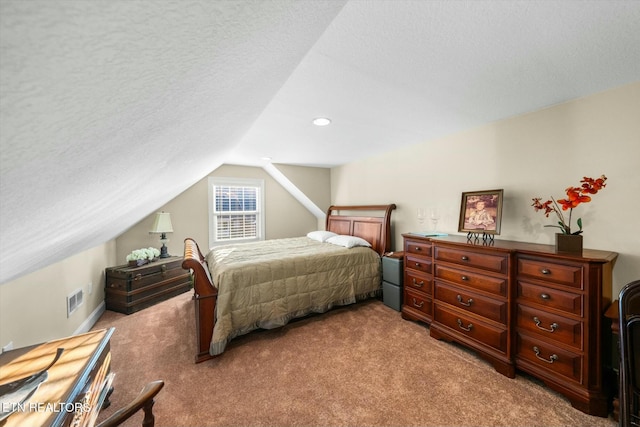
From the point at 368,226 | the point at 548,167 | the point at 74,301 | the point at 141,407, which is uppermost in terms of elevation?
the point at 548,167

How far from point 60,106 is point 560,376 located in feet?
9.12

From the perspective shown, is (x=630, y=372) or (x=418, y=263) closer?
(x=630, y=372)

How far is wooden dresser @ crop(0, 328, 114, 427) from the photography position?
859mm

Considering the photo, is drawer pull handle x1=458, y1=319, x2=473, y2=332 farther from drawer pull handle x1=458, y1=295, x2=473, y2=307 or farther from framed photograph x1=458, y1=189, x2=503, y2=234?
framed photograph x1=458, y1=189, x2=503, y2=234

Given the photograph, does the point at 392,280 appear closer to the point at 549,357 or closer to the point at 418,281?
the point at 418,281

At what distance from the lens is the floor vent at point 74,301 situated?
2266 mm

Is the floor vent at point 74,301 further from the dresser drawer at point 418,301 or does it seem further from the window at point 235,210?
the dresser drawer at point 418,301

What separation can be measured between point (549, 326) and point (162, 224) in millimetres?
4578

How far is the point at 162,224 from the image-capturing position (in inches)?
146

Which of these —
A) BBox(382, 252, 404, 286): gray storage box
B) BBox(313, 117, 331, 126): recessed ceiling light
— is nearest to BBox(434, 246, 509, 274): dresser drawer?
BBox(382, 252, 404, 286): gray storage box

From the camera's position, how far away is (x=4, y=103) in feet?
1.11

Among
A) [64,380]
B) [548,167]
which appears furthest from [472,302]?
[64,380]

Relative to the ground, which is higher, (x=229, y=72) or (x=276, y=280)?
(x=229, y=72)

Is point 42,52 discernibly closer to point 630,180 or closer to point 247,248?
point 630,180
